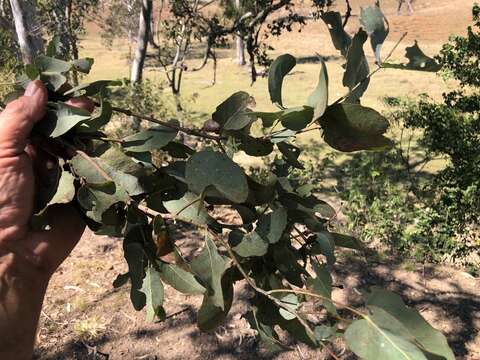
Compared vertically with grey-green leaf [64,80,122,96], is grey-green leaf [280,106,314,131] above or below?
above

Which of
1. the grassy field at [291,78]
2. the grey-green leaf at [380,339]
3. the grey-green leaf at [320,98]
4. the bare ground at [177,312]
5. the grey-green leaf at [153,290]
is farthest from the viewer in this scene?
the grassy field at [291,78]

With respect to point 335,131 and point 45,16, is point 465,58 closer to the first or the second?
point 335,131

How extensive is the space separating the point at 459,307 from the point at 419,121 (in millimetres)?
2273

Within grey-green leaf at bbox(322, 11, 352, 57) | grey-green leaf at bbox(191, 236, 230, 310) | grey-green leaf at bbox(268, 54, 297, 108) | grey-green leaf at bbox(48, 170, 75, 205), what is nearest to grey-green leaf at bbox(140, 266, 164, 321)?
grey-green leaf at bbox(191, 236, 230, 310)

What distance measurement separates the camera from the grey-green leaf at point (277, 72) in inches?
37.8

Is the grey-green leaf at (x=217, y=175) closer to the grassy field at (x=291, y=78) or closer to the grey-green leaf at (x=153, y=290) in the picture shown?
the grey-green leaf at (x=153, y=290)

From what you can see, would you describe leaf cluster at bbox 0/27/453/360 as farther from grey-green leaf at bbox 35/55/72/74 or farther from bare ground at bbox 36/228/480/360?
bare ground at bbox 36/228/480/360

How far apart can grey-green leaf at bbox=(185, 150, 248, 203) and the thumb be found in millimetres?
456

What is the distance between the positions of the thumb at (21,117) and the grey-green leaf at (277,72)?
1.85 ft

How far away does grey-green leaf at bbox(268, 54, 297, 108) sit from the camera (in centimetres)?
96

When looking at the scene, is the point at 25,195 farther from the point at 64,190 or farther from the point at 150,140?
the point at 150,140

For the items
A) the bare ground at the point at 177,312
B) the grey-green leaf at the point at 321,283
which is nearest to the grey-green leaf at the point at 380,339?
the grey-green leaf at the point at 321,283

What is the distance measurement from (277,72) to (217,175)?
0.75 ft

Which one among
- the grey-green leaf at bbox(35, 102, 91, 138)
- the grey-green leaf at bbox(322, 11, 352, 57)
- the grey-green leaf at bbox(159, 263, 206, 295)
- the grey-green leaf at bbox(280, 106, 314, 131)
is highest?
the grey-green leaf at bbox(322, 11, 352, 57)
